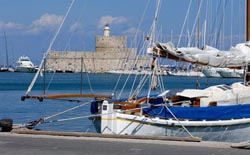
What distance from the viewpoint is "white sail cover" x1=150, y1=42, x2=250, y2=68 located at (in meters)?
19.5

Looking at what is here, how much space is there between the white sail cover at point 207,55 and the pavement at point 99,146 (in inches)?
217

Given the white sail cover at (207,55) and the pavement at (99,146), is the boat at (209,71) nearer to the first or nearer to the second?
the white sail cover at (207,55)

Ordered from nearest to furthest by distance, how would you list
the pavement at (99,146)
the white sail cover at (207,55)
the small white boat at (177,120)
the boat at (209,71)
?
the pavement at (99,146)
the small white boat at (177,120)
the white sail cover at (207,55)
the boat at (209,71)

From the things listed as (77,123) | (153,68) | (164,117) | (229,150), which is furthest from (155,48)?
(77,123)

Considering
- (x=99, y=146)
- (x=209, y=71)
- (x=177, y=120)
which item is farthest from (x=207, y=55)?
(x=209, y=71)

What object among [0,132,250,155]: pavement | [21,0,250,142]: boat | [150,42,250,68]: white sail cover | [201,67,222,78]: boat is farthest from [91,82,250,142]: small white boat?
[201,67,222,78]: boat

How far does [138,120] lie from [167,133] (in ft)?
2.95

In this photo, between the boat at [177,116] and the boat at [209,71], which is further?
the boat at [209,71]

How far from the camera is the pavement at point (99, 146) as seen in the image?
41.1 ft

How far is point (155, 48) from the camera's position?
19391mm

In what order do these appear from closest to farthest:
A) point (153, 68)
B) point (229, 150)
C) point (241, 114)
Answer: point (229, 150) < point (241, 114) < point (153, 68)

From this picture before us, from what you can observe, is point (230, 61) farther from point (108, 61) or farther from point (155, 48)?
point (108, 61)

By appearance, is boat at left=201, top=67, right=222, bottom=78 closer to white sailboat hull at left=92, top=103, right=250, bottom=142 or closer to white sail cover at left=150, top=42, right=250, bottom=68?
white sail cover at left=150, top=42, right=250, bottom=68

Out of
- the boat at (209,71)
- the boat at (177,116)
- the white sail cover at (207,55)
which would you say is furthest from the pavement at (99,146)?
the boat at (209,71)
